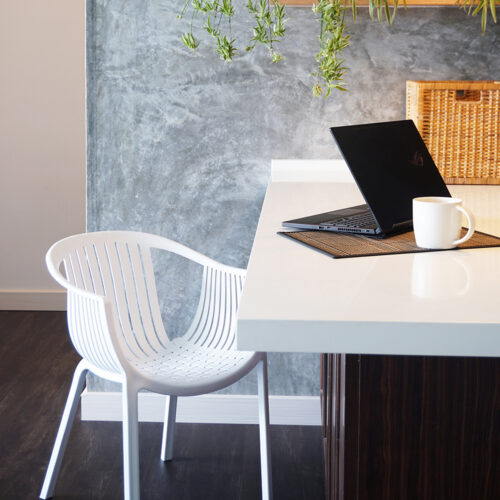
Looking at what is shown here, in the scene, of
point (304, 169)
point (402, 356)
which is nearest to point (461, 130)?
point (304, 169)

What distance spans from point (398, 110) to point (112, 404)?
54.4 inches

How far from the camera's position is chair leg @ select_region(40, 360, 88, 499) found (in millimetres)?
2049

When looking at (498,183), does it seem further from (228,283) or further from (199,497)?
(199,497)

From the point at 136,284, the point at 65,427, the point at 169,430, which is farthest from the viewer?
the point at 169,430

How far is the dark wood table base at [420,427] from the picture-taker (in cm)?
113

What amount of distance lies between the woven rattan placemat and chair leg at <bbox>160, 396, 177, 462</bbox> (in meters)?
0.96

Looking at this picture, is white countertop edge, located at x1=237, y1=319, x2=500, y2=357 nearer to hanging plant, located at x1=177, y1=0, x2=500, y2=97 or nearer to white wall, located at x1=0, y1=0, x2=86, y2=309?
hanging plant, located at x1=177, y1=0, x2=500, y2=97

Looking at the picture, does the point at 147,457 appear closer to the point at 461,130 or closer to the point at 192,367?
the point at 192,367

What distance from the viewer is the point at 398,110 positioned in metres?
2.53

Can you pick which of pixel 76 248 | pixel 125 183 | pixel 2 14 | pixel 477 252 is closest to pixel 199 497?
pixel 76 248

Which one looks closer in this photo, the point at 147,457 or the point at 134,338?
the point at 134,338

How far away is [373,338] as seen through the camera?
1.01 metres

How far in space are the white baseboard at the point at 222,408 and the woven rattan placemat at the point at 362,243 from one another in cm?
126

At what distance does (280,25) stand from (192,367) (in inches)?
37.5
